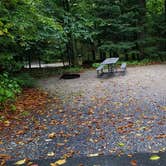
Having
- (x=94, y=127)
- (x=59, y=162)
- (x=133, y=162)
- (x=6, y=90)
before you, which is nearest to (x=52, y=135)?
(x=94, y=127)

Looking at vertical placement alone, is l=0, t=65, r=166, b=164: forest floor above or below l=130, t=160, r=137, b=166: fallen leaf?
above

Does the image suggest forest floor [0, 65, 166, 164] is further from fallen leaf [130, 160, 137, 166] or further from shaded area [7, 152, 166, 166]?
fallen leaf [130, 160, 137, 166]

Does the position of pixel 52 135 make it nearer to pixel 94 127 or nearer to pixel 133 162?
pixel 94 127

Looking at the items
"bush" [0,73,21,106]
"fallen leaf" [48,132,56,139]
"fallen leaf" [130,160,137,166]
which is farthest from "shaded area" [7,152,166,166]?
"bush" [0,73,21,106]

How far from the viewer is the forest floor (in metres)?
4.08

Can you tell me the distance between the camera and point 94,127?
16.7 ft

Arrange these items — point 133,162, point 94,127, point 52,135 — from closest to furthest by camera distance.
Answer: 1. point 133,162
2. point 52,135
3. point 94,127

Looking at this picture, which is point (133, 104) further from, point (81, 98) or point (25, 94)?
point (25, 94)

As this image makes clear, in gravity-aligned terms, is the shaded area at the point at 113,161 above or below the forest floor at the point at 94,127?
below

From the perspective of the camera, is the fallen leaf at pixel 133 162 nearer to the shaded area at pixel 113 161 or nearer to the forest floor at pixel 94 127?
the shaded area at pixel 113 161

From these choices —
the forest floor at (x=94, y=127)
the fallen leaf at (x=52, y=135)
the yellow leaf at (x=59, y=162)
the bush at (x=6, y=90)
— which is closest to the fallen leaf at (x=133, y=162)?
the forest floor at (x=94, y=127)

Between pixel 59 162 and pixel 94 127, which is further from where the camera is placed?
pixel 94 127

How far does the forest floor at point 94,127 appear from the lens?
4.08 metres

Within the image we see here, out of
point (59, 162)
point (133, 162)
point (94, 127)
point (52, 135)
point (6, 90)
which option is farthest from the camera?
point (6, 90)
